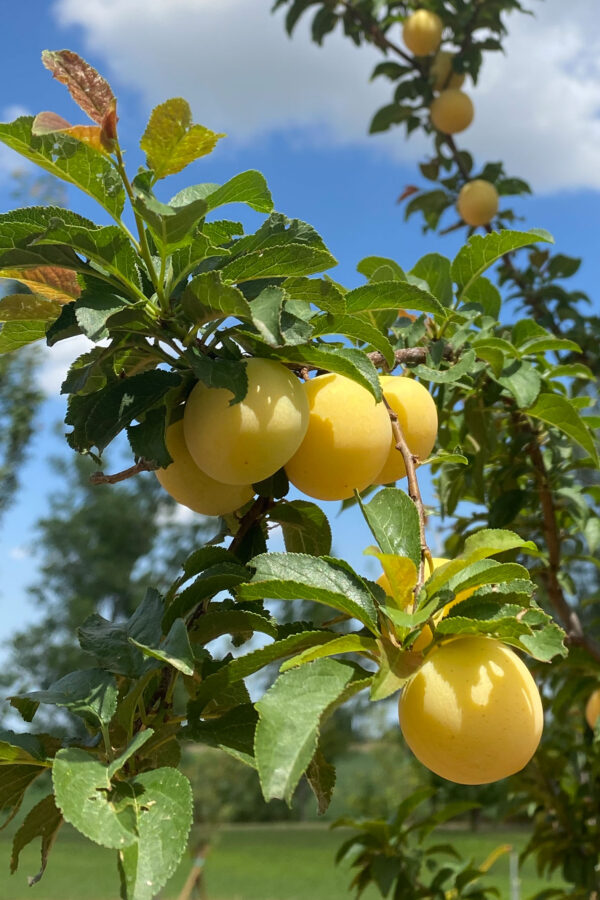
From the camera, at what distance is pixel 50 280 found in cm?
53

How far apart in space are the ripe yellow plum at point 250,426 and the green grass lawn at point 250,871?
7620mm

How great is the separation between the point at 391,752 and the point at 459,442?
12.6 metres

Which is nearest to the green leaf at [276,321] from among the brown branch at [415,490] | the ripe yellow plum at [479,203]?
the brown branch at [415,490]

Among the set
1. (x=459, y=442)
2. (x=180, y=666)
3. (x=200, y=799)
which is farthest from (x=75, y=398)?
(x=200, y=799)

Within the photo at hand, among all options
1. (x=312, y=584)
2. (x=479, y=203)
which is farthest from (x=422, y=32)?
(x=312, y=584)

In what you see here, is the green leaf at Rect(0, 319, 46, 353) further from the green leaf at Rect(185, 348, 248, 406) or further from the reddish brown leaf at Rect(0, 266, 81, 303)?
the green leaf at Rect(185, 348, 248, 406)

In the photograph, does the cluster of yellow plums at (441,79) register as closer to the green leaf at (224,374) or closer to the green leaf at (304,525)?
the green leaf at (304,525)

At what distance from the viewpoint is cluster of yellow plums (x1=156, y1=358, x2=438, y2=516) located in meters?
0.49

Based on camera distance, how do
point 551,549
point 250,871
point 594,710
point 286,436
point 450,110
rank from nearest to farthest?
point 286,436, point 551,549, point 594,710, point 450,110, point 250,871

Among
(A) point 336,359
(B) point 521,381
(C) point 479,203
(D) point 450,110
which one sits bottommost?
(A) point 336,359

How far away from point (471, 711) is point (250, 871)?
431 inches

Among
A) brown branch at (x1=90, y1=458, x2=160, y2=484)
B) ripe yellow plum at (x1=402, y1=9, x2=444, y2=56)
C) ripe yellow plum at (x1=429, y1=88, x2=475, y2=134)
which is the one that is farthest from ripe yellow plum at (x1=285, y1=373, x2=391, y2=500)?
ripe yellow plum at (x1=402, y1=9, x2=444, y2=56)

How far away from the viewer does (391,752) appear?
41.6 ft

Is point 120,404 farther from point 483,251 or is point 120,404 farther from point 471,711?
point 483,251
